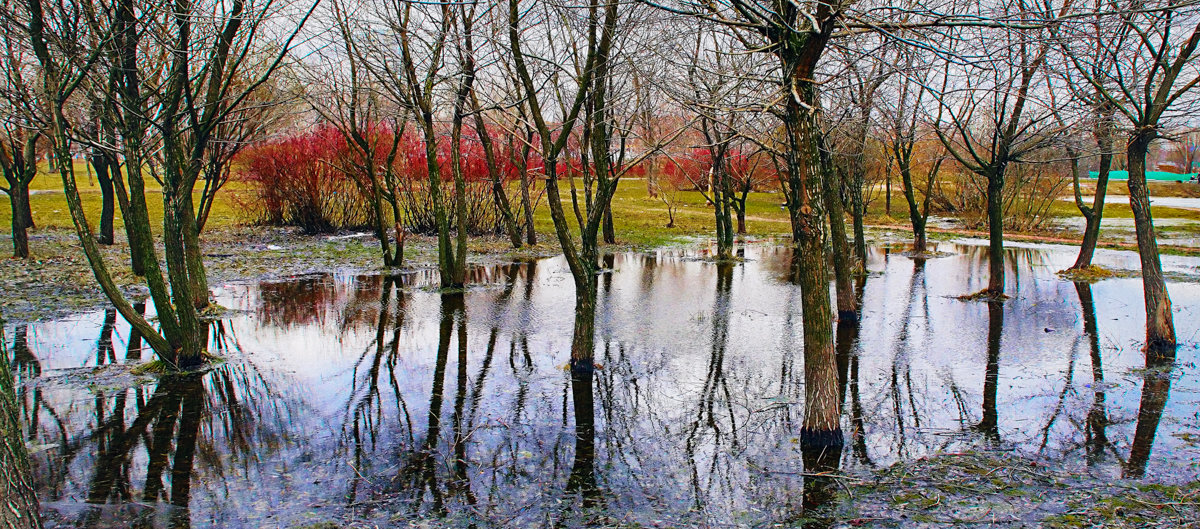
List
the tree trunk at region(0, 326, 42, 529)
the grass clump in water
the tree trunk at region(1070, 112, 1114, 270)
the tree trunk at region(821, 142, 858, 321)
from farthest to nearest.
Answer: the grass clump in water, the tree trunk at region(1070, 112, 1114, 270), the tree trunk at region(821, 142, 858, 321), the tree trunk at region(0, 326, 42, 529)

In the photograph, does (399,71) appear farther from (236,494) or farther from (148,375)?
(236,494)

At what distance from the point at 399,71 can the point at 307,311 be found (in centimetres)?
491

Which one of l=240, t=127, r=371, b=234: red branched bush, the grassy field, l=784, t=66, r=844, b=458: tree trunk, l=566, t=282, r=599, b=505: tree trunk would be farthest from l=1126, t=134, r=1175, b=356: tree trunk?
l=240, t=127, r=371, b=234: red branched bush

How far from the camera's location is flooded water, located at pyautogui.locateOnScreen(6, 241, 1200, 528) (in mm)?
6113

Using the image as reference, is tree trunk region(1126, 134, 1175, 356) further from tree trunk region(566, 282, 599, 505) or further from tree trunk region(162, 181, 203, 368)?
tree trunk region(162, 181, 203, 368)

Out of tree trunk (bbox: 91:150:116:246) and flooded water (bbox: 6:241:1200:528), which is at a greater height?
tree trunk (bbox: 91:150:116:246)

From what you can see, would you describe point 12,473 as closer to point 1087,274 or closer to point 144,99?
point 144,99

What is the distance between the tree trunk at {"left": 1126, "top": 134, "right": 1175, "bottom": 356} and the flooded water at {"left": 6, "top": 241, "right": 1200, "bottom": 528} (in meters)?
0.33

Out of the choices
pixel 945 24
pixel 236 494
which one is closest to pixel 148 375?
pixel 236 494

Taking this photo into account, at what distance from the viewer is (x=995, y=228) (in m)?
14.5

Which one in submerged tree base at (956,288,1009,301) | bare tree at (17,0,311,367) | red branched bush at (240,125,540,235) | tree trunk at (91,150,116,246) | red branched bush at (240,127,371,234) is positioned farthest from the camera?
red branched bush at (240,127,371,234)

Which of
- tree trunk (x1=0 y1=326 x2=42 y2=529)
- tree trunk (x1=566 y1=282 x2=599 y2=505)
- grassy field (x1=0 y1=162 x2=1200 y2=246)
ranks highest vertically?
grassy field (x1=0 y1=162 x2=1200 y2=246)

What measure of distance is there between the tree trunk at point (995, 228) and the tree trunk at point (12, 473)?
14097 mm

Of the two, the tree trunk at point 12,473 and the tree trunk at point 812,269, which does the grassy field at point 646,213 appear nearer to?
the tree trunk at point 812,269
